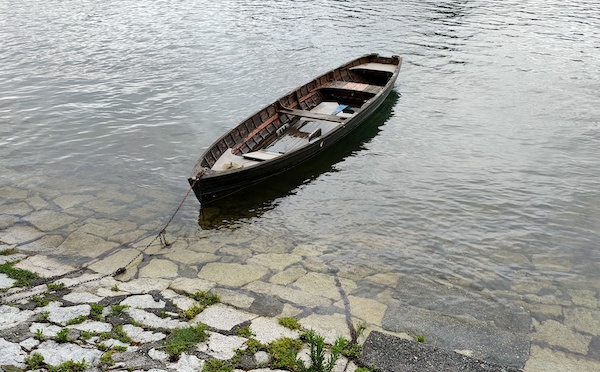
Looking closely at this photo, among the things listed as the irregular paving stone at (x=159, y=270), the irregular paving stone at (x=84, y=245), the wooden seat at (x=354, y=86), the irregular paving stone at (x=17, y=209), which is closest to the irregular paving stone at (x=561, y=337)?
the irregular paving stone at (x=159, y=270)

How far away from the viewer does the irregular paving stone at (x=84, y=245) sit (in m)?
11.3

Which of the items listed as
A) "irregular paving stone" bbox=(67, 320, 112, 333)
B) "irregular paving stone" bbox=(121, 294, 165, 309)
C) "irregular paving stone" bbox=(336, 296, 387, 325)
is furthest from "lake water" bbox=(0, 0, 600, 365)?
"irregular paving stone" bbox=(67, 320, 112, 333)

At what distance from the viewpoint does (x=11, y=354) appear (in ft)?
21.5

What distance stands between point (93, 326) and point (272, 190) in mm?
7621

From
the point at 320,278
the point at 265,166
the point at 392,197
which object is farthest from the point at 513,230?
the point at 265,166

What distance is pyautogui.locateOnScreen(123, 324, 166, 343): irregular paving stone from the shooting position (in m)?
7.32

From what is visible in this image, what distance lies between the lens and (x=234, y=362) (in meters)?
6.86

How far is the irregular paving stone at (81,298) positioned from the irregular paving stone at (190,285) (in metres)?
1.45

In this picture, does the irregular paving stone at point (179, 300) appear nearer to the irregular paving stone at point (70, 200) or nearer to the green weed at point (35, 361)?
the green weed at point (35, 361)

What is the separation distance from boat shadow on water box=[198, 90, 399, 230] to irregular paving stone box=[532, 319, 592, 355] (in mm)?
7109

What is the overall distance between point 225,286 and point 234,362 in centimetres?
321

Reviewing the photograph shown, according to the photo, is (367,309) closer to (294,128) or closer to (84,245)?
(84,245)

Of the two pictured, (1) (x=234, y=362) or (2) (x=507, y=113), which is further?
(2) (x=507, y=113)

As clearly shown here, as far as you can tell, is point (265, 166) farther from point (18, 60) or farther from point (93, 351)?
point (18, 60)
